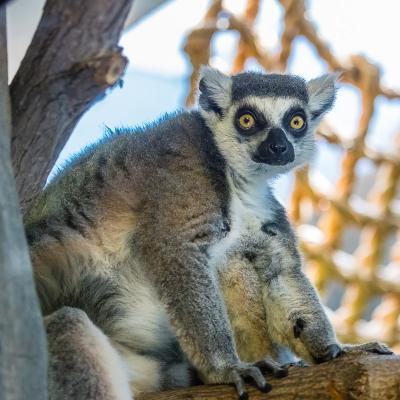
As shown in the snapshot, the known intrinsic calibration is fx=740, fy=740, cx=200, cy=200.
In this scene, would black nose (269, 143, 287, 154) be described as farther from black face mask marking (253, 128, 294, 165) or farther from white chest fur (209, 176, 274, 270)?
white chest fur (209, 176, 274, 270)

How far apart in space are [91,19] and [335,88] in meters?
2.12

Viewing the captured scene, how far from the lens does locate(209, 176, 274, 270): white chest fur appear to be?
3.34 m

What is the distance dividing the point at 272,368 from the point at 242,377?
5.0 inches

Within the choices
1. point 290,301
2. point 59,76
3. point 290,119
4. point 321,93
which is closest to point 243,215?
point 290,301

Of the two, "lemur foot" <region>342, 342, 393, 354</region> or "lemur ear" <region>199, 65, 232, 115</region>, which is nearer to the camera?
"lemur foot" <region>342, 342, 393, 354</region>

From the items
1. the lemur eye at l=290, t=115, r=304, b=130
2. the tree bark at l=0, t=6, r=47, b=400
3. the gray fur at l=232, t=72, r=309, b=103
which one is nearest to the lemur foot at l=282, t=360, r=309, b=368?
the tree bark at l=0, t=6, r=47, b=400

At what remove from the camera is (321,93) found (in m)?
4.14

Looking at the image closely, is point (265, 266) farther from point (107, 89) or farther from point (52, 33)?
point (52, 33)

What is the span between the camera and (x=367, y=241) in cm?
712

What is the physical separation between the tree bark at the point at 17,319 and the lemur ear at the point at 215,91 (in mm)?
1719

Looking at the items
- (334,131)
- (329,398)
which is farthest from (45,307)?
(334,131)

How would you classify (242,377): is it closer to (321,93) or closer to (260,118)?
(260,118)

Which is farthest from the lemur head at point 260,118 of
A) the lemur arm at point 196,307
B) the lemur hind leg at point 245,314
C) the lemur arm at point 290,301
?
the lemur arm at point 196,307

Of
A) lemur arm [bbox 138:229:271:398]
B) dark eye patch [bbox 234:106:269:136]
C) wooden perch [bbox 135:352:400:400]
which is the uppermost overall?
dark eye patch [bbox 234:106:269:136]
